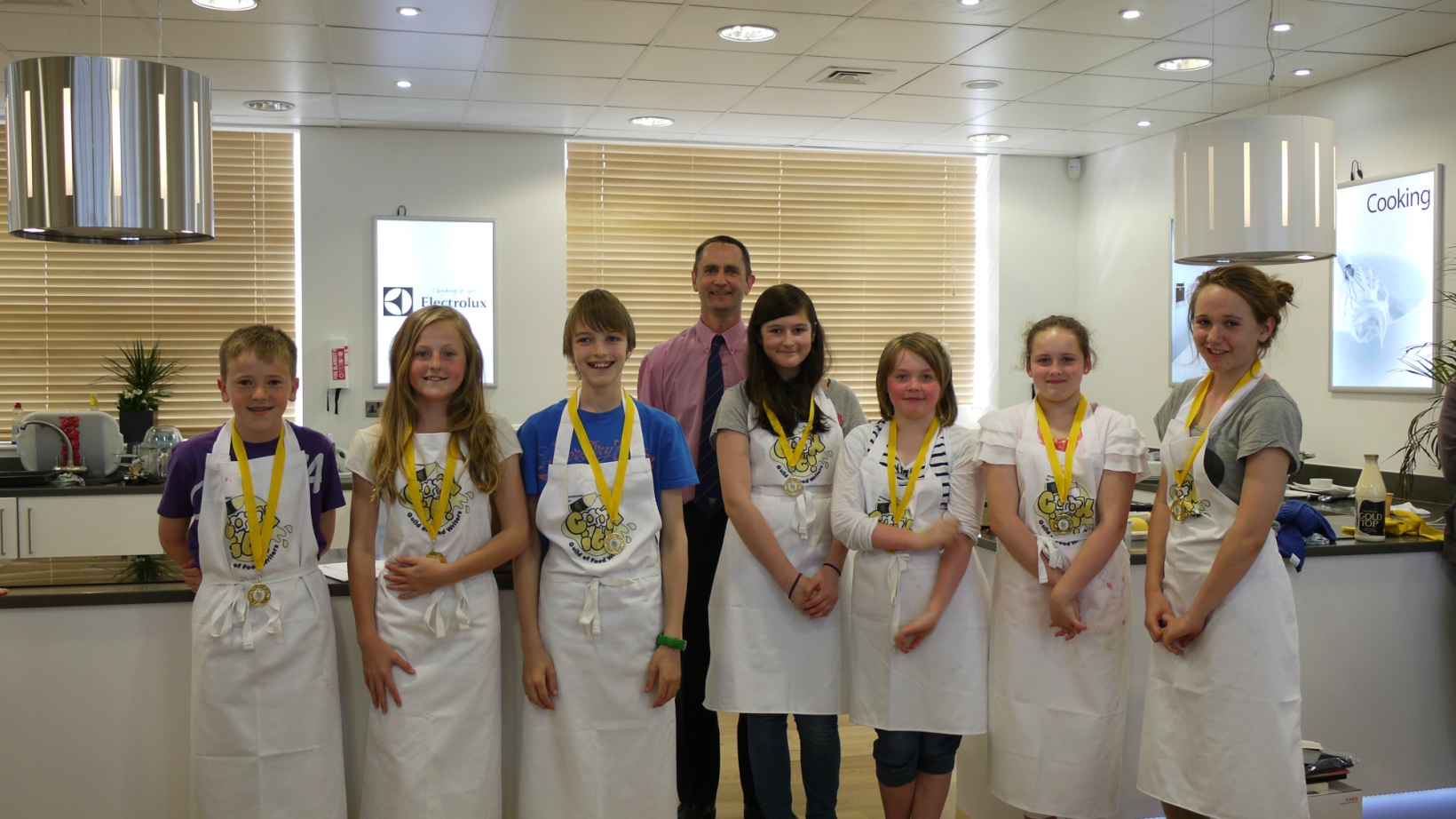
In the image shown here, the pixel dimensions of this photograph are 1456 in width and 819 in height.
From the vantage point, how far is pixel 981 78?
15.9 ft

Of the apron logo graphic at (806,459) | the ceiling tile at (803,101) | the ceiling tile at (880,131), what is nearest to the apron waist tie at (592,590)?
the apron logo graphic at (806,459)

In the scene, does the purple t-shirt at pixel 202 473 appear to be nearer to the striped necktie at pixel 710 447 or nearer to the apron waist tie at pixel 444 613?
the apron waist tie at pixel 444 613

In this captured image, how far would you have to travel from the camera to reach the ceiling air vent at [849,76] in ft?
15.4

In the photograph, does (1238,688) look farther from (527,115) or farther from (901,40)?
(527,115)

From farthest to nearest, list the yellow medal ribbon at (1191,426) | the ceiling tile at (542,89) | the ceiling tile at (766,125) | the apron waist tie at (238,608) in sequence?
the ceiling tile at (766,125) → the ceiling tile at (542,89) → the yellow medal ribbon at (1191,426) → the apron waist tie at (238,608)

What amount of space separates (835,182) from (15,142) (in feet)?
16.7

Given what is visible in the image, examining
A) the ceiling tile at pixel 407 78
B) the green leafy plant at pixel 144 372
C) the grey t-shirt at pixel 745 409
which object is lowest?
the grey t-shirt at pixel 745 409

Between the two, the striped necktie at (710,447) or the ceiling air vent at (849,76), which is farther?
the ceiling air vent at (849,76)

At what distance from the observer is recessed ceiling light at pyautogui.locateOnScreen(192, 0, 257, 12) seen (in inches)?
146

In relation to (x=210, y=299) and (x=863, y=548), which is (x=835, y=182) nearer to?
(x=210, y=299)

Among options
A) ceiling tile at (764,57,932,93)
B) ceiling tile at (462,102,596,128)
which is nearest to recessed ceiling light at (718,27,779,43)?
ceiling tile at (764,57,932,93)

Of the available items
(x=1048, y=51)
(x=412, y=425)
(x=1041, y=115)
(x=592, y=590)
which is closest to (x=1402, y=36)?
(x=1048, y=51)

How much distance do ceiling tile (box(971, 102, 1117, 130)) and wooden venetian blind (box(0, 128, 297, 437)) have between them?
3.78 m

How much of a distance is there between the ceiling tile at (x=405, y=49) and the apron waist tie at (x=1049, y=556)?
302cm
